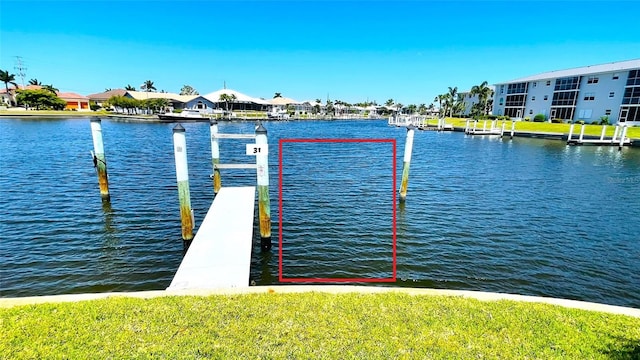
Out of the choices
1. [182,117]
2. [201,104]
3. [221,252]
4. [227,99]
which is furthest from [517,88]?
[201,104]

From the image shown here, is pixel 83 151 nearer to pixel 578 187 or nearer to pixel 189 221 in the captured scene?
pixel 189 221

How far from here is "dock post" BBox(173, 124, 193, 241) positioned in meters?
9.79

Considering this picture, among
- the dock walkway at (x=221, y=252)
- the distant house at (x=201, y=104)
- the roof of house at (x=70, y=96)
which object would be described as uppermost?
the roof of house at (x=70, y=96)

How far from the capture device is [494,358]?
4.36 metres

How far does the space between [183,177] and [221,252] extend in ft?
10.1

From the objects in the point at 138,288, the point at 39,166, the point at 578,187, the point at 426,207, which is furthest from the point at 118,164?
the point at 578,187

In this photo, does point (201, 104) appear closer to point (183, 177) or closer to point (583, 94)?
point (583, 94)

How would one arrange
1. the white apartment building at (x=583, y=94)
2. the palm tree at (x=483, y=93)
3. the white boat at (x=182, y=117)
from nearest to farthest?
the white apartment building at (x=583, y=94), the white boat at (x=182, y=117), the palm tree at (x=483, y=93)

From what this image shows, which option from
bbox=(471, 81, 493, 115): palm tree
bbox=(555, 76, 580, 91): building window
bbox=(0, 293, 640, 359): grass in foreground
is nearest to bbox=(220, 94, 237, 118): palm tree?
bbox=(471, 81, 493, 115): palm tree

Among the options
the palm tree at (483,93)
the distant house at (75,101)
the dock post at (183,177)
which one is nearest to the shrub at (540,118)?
the palm tree at (483,93)

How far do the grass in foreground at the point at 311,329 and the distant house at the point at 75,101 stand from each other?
13762 cm

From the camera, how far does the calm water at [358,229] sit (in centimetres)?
922

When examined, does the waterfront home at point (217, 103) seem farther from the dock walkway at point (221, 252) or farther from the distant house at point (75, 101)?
the dock walkway at point (221, 252)

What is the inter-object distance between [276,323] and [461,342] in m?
2.63
